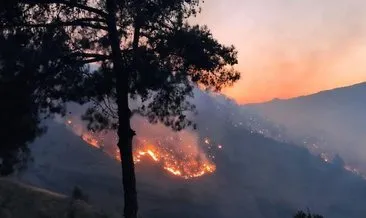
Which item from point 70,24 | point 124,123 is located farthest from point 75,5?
point 124,123

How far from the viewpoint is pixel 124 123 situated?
15.7m

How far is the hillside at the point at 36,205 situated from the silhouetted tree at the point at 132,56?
3375 centimetres

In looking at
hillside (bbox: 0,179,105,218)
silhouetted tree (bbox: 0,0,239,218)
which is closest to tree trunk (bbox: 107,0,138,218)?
silhouetted tree (bbox: 0,0,239,218)

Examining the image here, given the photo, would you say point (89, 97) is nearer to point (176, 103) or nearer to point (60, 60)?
point (60, 60)

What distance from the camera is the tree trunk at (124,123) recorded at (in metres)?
15.6

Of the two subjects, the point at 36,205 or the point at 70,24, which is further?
the point at 36,205

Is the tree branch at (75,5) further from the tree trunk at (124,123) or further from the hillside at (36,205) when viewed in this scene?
the hillside at (36,205)

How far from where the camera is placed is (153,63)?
16484 mm

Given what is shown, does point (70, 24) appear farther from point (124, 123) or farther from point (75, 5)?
point (124, 123)

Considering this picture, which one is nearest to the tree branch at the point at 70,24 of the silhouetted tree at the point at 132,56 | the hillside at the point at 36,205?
the silhouetted tree at the point at 132,56

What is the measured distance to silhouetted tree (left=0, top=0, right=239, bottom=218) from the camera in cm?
1586

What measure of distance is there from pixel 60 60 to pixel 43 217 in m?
38.9

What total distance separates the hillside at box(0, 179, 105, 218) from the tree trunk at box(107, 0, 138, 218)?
1375 inches

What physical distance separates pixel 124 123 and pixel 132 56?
7.57 ft
